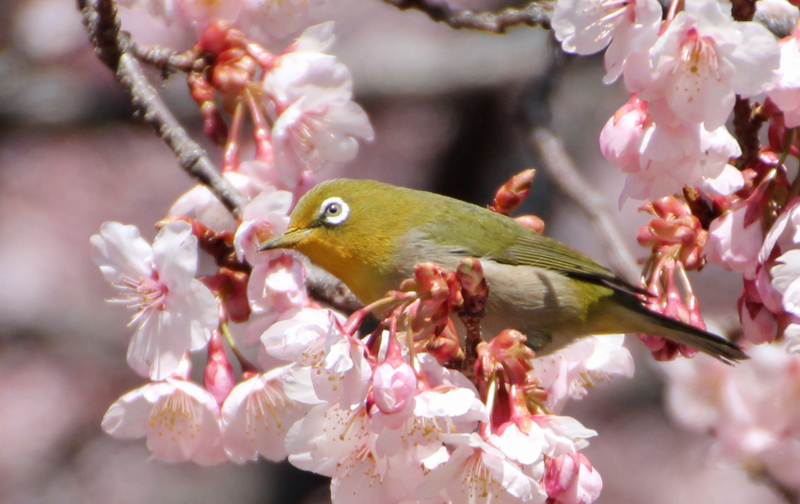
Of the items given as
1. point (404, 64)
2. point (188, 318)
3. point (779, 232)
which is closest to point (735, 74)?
point (779, 232)

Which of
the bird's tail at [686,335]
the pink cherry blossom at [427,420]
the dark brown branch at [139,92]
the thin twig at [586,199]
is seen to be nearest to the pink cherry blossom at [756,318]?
the bird's tail at [686,335]

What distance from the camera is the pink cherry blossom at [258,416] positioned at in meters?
2.17

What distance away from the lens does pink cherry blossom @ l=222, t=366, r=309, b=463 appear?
85.5 inches

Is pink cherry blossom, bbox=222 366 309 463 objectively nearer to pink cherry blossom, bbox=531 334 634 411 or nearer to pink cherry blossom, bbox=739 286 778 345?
pink cherry blossom, bbox=531 334 634 411

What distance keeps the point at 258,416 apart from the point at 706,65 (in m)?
1.50

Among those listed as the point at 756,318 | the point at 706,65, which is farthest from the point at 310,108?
the point at 756,318

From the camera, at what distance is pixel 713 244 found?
2154mm

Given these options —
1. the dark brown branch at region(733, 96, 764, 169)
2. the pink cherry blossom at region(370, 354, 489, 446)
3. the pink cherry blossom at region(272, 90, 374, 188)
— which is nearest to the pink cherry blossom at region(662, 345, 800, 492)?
the dark brown branch at region(733, 96, 764, 169)

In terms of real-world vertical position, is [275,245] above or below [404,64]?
above

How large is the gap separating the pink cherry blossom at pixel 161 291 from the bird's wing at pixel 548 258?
1.49 meters

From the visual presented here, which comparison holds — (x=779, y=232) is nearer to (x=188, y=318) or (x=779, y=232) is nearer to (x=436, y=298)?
(x=436, y=298)

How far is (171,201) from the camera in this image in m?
9.02

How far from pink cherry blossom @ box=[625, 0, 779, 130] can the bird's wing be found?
53.2 inches

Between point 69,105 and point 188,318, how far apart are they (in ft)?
11.5
